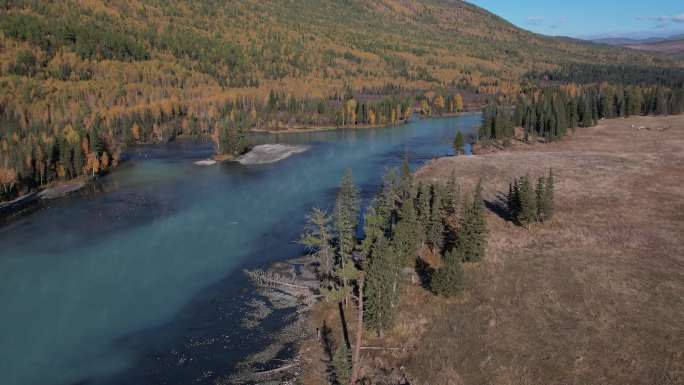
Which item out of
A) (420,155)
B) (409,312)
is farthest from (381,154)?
(409,312)

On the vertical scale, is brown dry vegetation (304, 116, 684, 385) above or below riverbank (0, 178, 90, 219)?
below

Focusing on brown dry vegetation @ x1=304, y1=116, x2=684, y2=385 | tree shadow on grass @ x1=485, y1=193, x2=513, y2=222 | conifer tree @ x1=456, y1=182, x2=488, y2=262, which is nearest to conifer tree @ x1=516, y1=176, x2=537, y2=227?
brown dry vegetation @ x1=304, y1=116, x2=684, y2=385

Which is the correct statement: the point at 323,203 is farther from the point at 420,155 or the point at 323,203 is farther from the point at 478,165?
the point at 420,155

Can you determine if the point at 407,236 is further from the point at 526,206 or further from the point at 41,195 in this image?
the point at 41,195

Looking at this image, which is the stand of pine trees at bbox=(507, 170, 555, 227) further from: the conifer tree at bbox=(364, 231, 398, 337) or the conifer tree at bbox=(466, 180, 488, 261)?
the conifer tree at bbox=(364, 231, 398, 337)

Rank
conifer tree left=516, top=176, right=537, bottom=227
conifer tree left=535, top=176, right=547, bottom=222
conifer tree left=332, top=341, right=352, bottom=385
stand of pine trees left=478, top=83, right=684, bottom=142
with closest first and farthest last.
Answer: conifer tree left=332, top=341, right=352, bottom=385
conifer tree left=516, top=176, right=537, bottom=227
conifer tree left=535, top=176, right=547, bottom=222
stand of pine trees left=478, top=83, right=684, bottom=142

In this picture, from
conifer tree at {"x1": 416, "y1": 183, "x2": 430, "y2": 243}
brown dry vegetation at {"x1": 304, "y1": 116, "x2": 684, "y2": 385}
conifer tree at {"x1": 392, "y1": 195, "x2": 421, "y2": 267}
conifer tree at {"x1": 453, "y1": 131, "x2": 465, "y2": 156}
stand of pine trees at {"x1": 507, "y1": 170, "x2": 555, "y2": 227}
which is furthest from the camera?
conifer tree at {"x1": 453, "y1": 131, "x2": 465, "y2": 156}

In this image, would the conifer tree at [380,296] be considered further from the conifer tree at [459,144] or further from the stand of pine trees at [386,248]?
the conifer tree at [459,144]

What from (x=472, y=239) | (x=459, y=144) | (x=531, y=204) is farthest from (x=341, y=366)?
(x=459, y=144)
